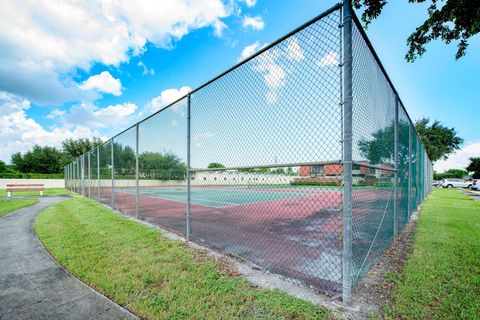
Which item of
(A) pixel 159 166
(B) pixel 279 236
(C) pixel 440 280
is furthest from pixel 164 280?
(A) pixel 159 166

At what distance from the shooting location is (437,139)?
120 feet

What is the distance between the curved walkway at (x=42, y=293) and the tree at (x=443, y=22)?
5.88 metres

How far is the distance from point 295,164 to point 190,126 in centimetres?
266

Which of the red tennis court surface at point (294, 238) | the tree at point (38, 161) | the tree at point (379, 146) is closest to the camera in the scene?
the tree at point (379, 146)

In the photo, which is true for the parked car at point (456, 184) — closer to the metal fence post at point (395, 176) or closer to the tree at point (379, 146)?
the metal fence post at point (395, 176)

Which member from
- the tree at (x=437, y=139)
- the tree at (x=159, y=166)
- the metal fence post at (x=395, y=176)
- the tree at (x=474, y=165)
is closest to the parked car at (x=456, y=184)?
the tree at (x=437, y=139)

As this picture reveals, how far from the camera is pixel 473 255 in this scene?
3695 millimetres

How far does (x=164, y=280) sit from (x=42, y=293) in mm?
1308

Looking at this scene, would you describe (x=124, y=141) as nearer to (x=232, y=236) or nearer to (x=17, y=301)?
(x=232, y=236)

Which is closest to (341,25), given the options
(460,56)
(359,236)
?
(359,236)

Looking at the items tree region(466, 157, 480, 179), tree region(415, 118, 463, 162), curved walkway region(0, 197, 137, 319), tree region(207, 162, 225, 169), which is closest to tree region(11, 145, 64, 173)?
curved walkway region(0, 197, 137, 319)

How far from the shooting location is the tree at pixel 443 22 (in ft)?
12.8

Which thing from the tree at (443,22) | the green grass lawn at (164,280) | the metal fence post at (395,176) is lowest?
the green grass lawn at (164,280)

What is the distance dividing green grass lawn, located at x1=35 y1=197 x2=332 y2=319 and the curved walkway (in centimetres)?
12
